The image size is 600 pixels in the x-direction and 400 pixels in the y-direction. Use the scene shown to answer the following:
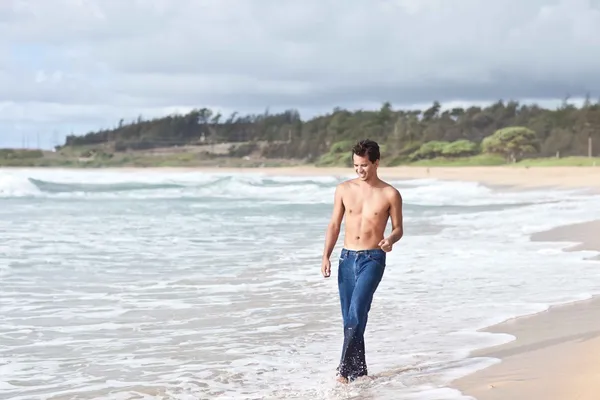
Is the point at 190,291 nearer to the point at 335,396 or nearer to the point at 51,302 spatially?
the point at 51,302

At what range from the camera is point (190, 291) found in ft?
27.1

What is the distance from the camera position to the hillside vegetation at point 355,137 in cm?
7906

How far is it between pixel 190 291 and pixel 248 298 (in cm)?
71

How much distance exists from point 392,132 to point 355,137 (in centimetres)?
594

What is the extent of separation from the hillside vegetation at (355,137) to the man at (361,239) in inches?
2259

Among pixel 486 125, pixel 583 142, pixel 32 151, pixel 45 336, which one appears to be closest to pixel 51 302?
pixel 45 336

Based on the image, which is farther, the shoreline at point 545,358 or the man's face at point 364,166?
the man's face at point 364,166

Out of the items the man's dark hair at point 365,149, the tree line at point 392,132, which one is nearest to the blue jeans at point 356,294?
the man's dark hair at point 365,149

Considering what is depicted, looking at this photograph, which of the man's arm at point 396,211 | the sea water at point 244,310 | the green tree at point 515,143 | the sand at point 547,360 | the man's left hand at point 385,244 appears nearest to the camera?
the sand at point 547,360

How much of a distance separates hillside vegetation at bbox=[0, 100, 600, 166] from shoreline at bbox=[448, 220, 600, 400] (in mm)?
55372

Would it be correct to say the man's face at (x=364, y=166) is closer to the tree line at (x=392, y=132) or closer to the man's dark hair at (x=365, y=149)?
the man's dark hair at (x=365, y=149)

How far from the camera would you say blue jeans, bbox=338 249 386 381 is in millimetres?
4684

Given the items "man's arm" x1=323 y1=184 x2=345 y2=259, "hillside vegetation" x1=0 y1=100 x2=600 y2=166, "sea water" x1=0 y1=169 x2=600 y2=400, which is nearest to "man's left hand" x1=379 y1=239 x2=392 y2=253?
"man's arm" x1=323 y1=184 x2=345 y2=259

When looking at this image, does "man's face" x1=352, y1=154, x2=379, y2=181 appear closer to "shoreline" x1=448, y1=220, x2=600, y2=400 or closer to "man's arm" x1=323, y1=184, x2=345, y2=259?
"man's arm" x1=323, y1=184, x2=345, y2=259
